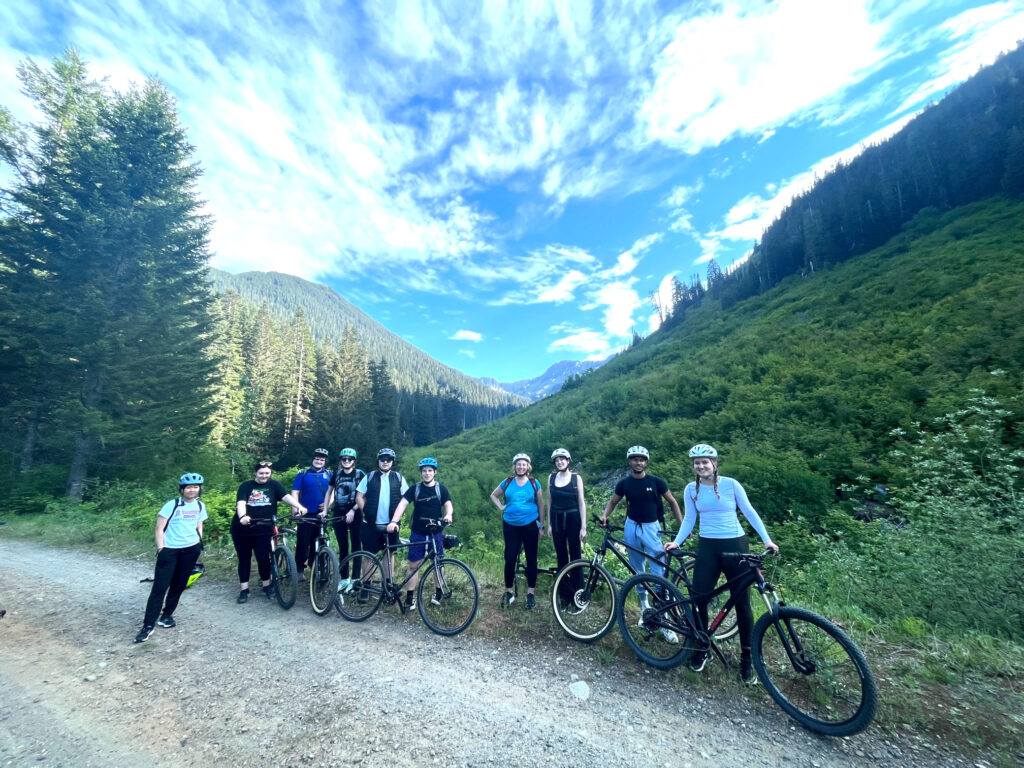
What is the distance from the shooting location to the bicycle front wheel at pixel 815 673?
3361 mm

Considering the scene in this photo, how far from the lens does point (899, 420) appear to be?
1256 centimetres

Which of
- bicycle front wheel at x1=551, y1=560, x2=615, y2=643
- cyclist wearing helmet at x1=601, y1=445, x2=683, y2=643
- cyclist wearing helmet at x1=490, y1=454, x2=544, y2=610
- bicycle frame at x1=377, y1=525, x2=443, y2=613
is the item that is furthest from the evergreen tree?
cyclist wearing helmet at x1=601, y1=445, x2=683, y2=643

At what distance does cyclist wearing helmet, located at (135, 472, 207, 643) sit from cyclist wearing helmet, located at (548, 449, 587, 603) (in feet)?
17.5

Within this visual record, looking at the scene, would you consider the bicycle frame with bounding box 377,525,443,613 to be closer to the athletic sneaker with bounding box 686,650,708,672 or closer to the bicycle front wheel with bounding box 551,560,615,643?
the bicycle front wheel with bounding box 551,560,615,643

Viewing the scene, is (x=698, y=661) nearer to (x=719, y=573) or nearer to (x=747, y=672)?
(x=747, y=672)

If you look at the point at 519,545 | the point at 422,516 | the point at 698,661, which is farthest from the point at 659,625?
the point at 422,516

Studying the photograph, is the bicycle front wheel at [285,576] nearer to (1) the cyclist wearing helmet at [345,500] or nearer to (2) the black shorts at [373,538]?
(1) the cyclist wearing helmet at [345,500]

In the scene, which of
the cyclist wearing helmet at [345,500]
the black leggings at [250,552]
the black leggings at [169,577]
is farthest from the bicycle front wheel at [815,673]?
the black leggings at [169,577]

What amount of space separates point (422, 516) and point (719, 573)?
4.33 metres

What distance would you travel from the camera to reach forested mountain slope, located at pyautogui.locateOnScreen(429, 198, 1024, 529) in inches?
475

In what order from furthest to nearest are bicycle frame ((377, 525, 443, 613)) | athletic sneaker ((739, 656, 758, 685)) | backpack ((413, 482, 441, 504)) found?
backpack ((413, 482, 441, 504)) < bicycle frame ((377, 525, 443, 613)) < athletic sneaker ((739, 656, 758, 685))

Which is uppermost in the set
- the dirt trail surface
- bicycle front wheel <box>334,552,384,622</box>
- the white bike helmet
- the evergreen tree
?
the evergreen tree

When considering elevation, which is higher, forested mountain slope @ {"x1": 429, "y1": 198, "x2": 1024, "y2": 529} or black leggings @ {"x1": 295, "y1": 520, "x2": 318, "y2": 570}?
forested mountain slope @ {"x1": 429, "y1": 198, "x2": 1024, "y2": 529}

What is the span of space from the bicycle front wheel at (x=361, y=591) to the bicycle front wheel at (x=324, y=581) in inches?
5.9
